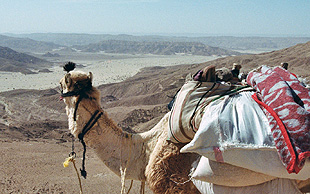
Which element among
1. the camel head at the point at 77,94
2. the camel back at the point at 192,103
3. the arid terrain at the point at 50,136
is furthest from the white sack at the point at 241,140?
the arid terrain at the point at 50,136

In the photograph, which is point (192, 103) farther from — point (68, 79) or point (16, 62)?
point (16, 62)

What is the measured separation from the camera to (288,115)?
1.83 m

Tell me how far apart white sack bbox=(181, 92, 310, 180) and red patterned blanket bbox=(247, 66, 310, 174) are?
76 mm

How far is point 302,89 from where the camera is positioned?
6.48 ft

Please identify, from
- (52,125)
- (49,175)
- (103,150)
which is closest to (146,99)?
(52,125)

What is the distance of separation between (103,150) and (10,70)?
54.6 meters

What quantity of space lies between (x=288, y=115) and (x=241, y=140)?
37cm

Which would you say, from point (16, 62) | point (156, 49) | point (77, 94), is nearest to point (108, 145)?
point (77, 94)

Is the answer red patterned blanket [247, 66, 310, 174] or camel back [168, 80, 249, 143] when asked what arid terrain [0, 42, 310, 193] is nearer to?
camel back [168, 80, 249, 143]

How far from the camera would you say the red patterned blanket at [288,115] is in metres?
1.73

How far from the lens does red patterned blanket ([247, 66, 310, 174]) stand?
5.68ft

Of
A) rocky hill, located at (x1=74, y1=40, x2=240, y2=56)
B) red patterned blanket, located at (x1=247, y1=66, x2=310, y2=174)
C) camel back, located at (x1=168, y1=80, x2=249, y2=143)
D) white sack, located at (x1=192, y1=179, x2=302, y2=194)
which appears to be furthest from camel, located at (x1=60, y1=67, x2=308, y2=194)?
rocky hill, located at (x1=74, y1=40, x2=240, y2=56)

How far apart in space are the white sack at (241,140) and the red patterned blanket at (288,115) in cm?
8

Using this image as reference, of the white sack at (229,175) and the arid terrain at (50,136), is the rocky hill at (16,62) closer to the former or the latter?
the arid terrain at (50,136)
